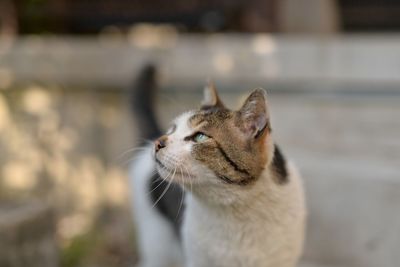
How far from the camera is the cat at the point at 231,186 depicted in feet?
7.82

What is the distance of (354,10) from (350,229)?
311cm

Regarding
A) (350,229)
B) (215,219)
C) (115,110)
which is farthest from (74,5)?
(215,219)

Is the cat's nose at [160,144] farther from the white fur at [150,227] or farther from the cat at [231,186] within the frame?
the white fur at [150,227]

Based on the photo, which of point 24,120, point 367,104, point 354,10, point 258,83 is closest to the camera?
point 367,104

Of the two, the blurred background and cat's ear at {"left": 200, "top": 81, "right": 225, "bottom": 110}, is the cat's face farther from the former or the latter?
the blurred background

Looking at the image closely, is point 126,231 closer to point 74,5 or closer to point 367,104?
point 367,104

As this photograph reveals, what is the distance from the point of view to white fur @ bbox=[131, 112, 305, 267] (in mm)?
2383

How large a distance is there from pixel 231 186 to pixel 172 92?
2799 mm

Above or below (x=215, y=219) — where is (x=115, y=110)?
above

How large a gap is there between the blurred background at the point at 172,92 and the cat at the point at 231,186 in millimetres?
1177

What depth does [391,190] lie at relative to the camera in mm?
3492

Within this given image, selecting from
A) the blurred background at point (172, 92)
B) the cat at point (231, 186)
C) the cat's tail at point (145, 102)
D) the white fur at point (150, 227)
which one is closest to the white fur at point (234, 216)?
the cat at point (231, 186)

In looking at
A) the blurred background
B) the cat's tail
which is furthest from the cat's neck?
the blurred background

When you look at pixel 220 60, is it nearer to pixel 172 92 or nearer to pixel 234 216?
pixel 172 92
